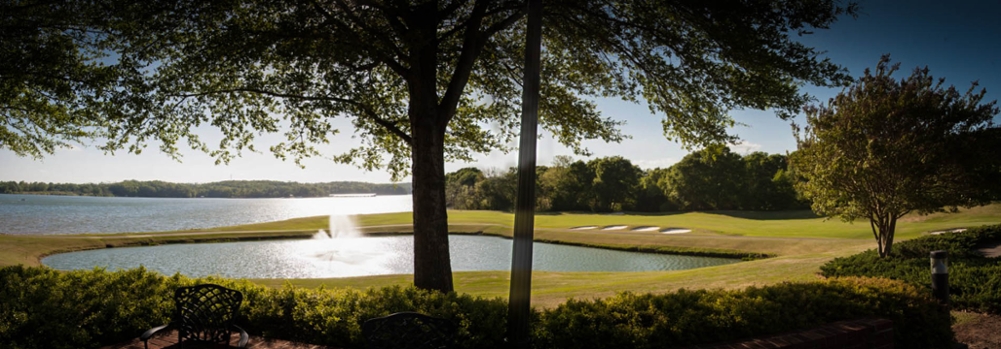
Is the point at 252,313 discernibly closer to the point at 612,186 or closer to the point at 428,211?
the point at 428,211

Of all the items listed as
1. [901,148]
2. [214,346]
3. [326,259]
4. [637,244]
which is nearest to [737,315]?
[214,346]

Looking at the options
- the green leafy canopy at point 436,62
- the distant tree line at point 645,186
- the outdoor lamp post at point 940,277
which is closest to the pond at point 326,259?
the green leafy canopy at point 436,62

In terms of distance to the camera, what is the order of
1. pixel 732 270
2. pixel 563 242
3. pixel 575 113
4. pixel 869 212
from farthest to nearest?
pixel 563 242
pixel 732 270
pixel 869 212
pixel 575 113

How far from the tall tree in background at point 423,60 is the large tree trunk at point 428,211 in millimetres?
16

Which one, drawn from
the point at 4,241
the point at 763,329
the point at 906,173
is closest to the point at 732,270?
the point at 906,173

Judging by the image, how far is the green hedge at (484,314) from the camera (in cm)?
459

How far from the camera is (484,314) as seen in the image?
4.85m

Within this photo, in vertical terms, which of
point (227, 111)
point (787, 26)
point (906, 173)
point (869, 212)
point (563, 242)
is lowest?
point (563, 242)

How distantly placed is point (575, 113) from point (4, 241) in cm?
2870

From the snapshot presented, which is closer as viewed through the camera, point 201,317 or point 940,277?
point 201,317

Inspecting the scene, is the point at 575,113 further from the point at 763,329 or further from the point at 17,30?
the point at 17,30

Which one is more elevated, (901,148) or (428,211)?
(901,148)

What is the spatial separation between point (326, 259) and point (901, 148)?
75.2 feet

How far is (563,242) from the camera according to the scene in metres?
31.7
